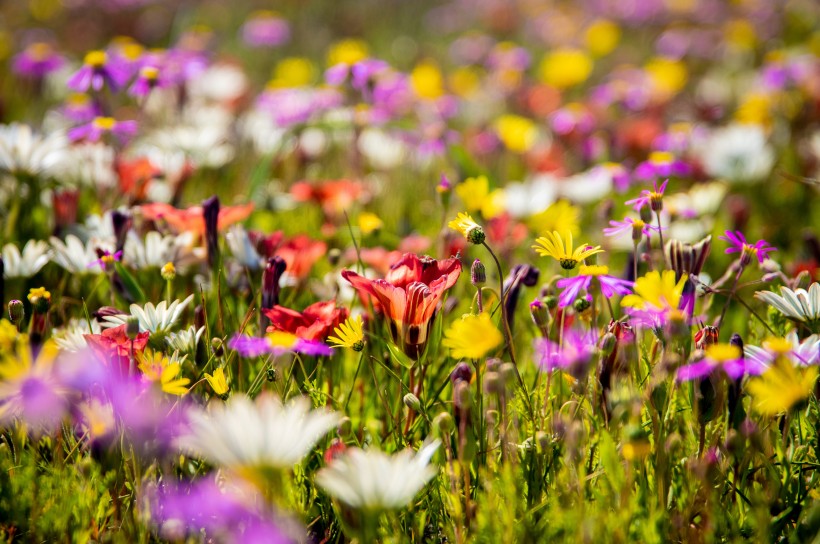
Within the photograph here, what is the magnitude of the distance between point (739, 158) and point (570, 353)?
6.28ft

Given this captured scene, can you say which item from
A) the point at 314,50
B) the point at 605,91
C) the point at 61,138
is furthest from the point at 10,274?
the point at 314,50

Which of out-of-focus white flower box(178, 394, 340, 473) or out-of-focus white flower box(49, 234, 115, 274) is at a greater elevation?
out-of-focus white flower box(178, 394, 340, 473)

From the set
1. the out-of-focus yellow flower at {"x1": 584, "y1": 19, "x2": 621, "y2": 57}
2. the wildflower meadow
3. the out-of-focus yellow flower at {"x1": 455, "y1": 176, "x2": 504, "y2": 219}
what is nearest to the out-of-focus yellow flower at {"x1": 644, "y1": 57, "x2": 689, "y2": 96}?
the wildflower meadow

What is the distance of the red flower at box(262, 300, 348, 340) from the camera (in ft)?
3.96

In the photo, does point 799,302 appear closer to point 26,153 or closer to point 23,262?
point 23,262

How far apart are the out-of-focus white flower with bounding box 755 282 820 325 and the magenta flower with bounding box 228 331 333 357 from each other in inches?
28.7

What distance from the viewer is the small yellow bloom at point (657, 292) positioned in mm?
1037

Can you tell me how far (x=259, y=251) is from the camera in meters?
1.55

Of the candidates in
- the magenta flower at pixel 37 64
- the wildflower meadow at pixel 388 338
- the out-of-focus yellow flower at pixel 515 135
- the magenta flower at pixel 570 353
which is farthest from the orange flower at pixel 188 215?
the magenta flower at pixel 37 64

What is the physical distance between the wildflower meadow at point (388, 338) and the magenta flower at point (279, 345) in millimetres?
11

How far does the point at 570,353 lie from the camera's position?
1154 mm

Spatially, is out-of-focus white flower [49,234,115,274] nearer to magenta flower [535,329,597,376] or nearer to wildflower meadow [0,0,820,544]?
wildflower meadow [0,0,820,544]

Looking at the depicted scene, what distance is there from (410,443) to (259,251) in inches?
21.4

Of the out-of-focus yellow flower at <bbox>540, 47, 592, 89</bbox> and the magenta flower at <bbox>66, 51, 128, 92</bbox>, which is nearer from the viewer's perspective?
the magenta flower at <bbox>66, 51, 128, 92</bbox>
